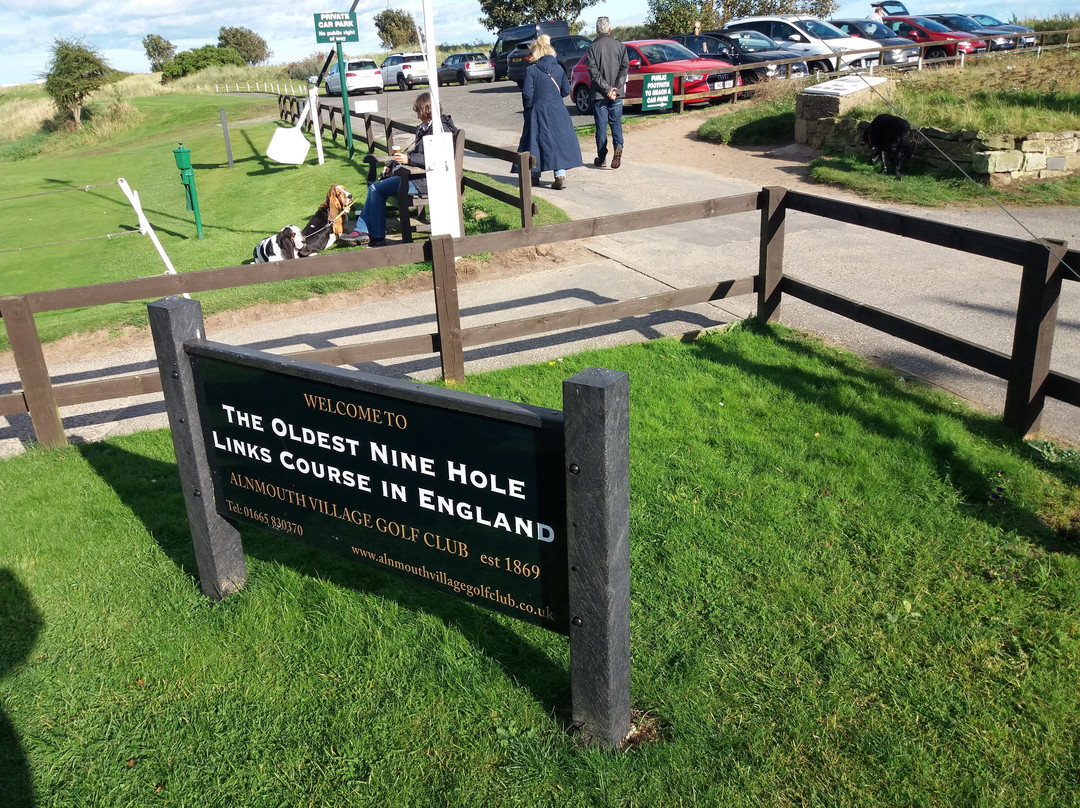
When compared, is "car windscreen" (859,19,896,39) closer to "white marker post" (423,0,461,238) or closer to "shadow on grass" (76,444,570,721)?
"white marker post" (423,0,461,238)

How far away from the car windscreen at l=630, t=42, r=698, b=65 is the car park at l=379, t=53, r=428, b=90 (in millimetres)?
20479

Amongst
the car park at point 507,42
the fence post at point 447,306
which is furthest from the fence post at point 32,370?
the car park at point 507,42

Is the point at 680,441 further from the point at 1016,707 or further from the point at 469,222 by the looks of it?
the point at 469,222

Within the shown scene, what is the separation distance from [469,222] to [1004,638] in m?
9.58

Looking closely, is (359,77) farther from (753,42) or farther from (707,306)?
(707,306)

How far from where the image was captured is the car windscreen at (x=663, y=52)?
20984 millimetres

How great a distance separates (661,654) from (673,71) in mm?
19364

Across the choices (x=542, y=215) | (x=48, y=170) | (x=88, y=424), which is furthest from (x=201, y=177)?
(x=88, y=424)

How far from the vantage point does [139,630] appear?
3789 mm

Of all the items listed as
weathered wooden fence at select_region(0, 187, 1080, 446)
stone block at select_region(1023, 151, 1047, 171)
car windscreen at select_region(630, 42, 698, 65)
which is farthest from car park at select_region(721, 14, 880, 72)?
weathered wooden fence at select_region(0, 187, 1080, 446)

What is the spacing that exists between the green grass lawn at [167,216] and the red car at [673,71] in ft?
18.1

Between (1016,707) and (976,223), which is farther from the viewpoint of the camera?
(976,223)

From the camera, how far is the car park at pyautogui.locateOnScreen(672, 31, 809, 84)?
2177 cm

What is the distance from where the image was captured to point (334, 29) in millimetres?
19969
